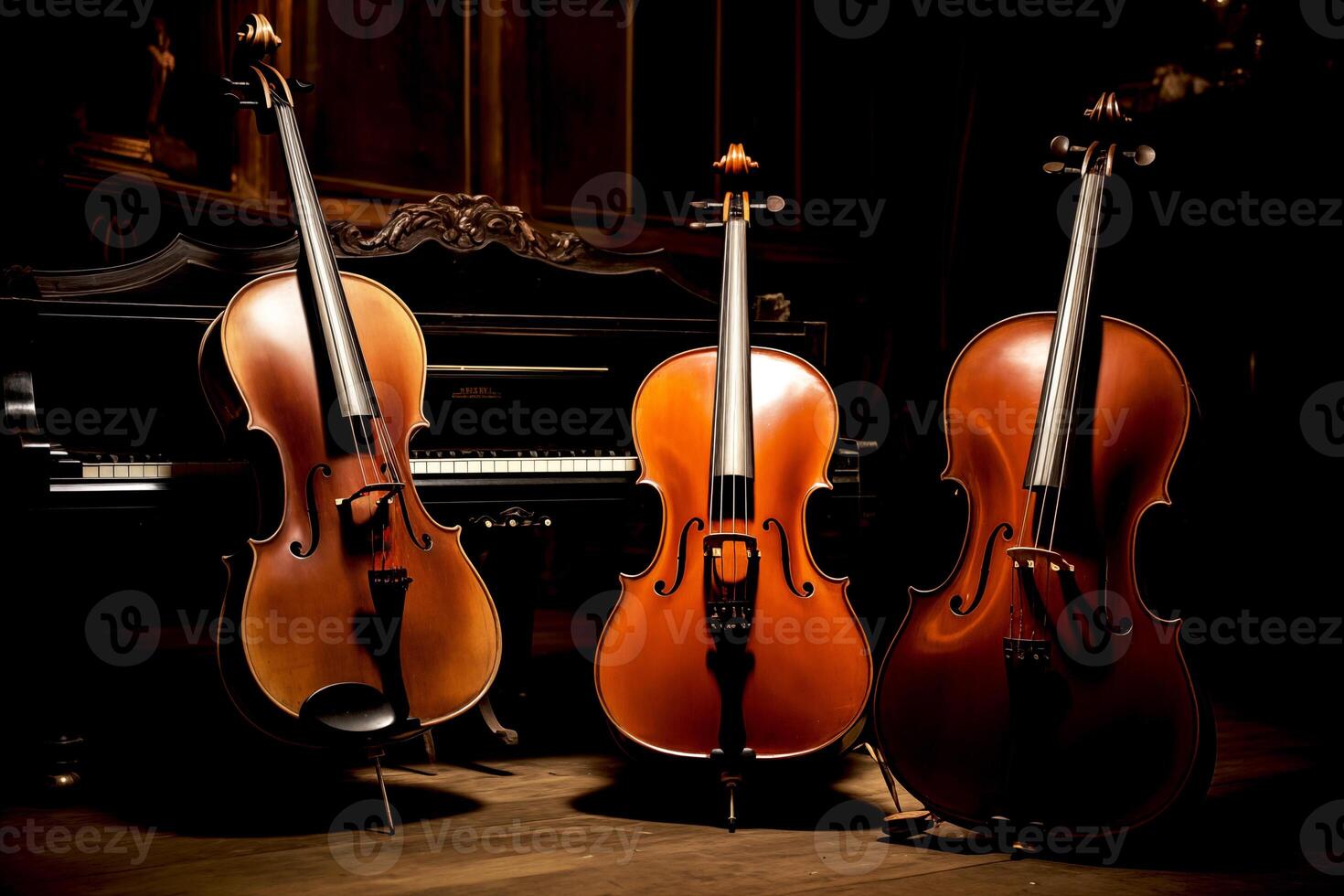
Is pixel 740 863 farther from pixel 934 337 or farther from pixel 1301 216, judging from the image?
pixel 934 337

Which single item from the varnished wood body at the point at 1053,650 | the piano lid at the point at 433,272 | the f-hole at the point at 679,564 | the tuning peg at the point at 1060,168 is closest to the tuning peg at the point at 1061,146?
the tuning peg at the point at 1060,168

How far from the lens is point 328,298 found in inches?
85.7

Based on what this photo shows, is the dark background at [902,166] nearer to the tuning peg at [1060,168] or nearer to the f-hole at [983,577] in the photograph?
the f-hole at [983,577]

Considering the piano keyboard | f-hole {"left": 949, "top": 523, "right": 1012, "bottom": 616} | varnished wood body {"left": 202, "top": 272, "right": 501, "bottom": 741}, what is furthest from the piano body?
f-hole {"left": 949, "top": 523, "right": 1012, "bottom": 616}

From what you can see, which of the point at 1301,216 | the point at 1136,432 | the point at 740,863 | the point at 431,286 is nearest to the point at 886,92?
the point at 1301,216

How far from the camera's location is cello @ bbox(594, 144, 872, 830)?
83.2 inches

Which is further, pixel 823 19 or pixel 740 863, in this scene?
pixel 823 19

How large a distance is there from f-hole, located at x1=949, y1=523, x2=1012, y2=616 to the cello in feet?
0.70

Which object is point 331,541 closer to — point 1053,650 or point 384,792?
point 384,792

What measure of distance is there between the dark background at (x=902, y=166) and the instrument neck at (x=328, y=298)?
110cm

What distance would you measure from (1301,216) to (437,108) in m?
3.36

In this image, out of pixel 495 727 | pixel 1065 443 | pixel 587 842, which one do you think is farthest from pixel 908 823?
pixel 495 727

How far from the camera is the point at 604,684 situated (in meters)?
2.14

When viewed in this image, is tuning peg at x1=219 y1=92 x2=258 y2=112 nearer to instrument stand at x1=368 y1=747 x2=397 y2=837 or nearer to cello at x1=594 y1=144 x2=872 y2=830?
cello at x1=594 y1=144 x2=872 y2=830
